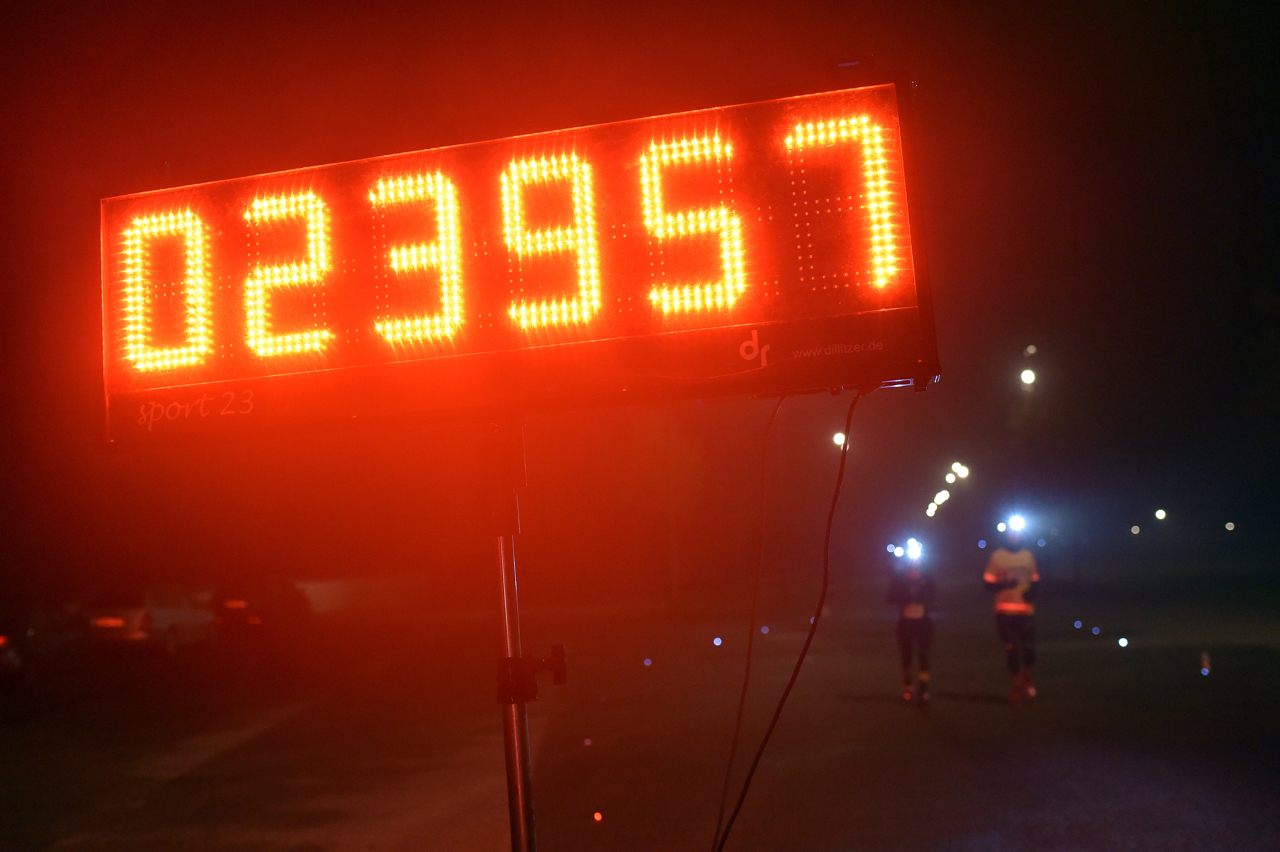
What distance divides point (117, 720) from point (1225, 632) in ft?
61.3

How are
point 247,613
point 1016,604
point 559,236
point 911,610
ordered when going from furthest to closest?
point 247,613 < point 911,610 < point 1016,604 < point 559,236

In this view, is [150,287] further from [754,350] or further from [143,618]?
[143,618]

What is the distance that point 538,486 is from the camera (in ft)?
149

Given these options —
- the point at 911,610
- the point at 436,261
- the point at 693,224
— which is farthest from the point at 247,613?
the point at 693,224

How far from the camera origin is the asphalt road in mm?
6543

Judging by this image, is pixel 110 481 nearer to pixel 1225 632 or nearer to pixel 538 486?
pixel 538 486

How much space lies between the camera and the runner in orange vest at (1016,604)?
10594 mm

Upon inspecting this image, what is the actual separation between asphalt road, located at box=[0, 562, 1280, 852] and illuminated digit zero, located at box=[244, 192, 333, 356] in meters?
4.80

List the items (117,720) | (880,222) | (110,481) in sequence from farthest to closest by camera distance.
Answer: (110,481), (117,720), (880,222)

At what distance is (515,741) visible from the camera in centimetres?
279

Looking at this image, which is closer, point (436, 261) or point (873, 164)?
point (873, 164)

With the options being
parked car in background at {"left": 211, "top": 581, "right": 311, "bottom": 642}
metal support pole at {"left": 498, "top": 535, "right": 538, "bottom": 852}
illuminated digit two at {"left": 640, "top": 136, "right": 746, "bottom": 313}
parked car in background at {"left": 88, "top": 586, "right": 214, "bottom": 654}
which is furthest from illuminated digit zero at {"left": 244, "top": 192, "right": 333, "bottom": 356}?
parked car in background at {"left": 211, "top": 581, "right": 311, "bottom": 642}

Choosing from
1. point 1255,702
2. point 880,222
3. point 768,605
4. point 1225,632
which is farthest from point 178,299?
point 768,605

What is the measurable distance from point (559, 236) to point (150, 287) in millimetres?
1393
